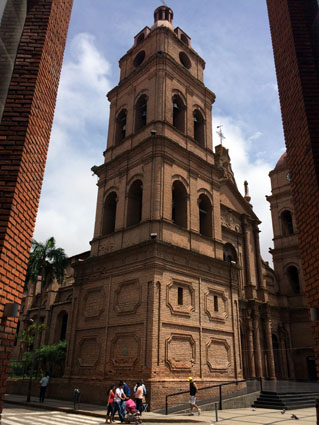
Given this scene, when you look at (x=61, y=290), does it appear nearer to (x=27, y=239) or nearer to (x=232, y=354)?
(x=232, y=354)

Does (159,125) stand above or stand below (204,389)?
above

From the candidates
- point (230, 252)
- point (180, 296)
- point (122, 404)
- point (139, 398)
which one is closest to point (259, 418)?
point (139, 398)

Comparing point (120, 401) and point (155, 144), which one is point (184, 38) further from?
point (120, 401)

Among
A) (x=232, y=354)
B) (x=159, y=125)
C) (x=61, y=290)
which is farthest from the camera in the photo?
(x=61, y=290)

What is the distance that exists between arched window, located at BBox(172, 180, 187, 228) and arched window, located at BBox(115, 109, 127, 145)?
6.18 m

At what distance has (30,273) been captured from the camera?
78.0 ft

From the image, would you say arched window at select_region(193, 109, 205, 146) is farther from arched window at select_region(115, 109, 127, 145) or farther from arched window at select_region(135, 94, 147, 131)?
arched window at select_region(115, 109, 127, 145)

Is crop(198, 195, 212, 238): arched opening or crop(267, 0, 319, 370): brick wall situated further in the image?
crop(198, 195, 212, 238): arched opening

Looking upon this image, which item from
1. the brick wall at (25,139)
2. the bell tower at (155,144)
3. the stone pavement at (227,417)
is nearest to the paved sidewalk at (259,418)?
the stone pavement at (227,417)

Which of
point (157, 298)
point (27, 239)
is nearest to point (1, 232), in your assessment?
point (27, 239)

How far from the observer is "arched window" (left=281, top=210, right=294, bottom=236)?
3553cm

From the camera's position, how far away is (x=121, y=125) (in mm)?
25484

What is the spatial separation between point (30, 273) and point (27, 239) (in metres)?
20.1

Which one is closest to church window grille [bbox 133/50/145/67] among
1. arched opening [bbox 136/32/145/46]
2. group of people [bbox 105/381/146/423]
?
arched opening [bbox 136/32/145/46]
